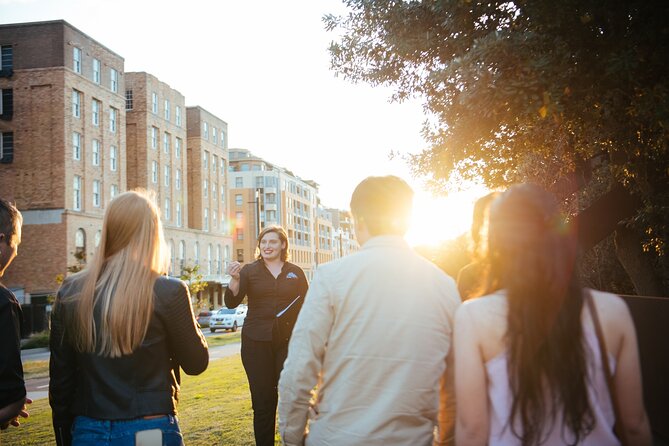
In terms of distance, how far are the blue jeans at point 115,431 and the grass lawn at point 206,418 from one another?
4417 millimetres

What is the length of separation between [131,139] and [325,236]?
248 feet

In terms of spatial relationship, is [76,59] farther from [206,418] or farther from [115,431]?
[115,431]

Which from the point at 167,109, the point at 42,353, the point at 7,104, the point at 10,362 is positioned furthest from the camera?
the point at 167,109

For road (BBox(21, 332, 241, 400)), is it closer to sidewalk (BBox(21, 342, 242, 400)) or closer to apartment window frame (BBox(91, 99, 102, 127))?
sidewalk (BBox(21, 342, 242, 400))

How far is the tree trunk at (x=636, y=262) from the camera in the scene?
10625 mm

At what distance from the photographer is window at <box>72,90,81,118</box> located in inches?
1905

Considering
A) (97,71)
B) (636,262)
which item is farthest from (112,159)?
(636,262)

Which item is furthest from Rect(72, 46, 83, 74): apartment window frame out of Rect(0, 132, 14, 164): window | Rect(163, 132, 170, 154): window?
Rect(163, 132, 170, 154): window

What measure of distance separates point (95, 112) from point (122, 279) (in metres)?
53.3

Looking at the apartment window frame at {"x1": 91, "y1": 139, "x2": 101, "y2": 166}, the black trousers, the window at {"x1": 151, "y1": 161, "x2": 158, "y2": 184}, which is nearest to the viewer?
the black trousers

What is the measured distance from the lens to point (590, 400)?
7.29 ft

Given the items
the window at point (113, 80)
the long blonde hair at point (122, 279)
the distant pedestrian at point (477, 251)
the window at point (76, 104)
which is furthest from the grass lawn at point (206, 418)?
the window at point (113, 80)

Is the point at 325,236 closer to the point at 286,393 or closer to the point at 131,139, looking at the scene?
the point at 131,139

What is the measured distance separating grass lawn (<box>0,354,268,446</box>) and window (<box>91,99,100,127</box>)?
1660 inches
